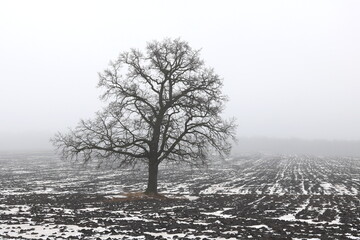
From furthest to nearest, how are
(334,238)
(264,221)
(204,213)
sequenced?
(204,213) → (264,221) → (334,238)

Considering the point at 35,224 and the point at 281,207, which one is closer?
the point at 35,224

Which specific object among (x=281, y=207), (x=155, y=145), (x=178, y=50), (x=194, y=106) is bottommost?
(x=281, y=207)

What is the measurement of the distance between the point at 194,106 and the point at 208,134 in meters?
2.40

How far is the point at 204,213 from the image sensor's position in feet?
63.4

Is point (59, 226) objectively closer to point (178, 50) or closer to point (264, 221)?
point (264, 221)

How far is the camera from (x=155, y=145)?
2794cm

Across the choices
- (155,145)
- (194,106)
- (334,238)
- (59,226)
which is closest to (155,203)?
(155,145)

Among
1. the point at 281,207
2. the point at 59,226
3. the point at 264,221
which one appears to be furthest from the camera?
the point at 281,207

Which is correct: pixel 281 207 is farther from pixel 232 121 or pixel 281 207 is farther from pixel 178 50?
pixel 178 50

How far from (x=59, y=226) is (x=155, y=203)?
1000cm

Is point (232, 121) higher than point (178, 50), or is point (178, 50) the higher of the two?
point (178, 50)

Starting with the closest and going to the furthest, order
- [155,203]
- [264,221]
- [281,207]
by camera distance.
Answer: [264,221] < [281,207] < [155,203]

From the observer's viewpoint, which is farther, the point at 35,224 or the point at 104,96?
the point at 104,96

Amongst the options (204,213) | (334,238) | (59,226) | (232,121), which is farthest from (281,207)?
(59,226)
